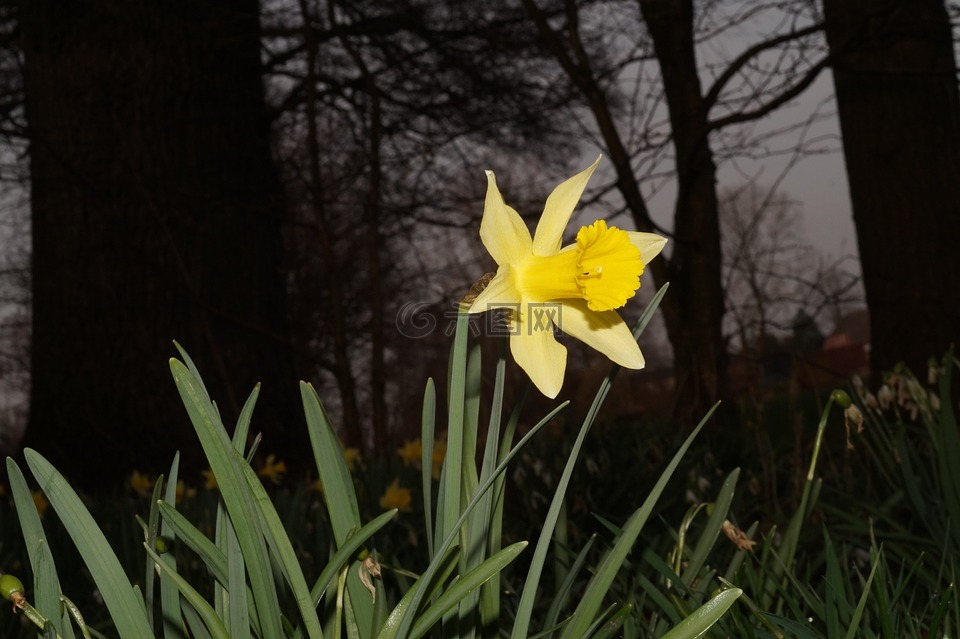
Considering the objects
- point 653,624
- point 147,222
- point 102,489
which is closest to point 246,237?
point 147,222

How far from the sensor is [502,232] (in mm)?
742

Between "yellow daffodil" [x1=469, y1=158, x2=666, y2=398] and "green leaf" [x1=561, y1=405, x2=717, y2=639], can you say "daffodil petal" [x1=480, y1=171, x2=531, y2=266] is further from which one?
"green leaf" [x1=561, y1=405, x2=717, y2=639]

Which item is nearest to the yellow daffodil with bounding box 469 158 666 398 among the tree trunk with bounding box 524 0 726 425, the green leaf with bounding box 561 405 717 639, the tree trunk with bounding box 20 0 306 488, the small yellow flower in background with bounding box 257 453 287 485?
the green leaf with bounding box 561 405 717 639

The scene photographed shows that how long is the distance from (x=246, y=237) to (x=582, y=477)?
2.30m

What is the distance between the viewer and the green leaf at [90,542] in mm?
638

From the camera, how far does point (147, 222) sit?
154 inches

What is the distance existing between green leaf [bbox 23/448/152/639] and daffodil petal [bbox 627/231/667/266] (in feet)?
1.58

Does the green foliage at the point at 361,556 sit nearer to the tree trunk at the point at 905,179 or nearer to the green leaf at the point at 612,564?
the green leaf at the point at 612,564

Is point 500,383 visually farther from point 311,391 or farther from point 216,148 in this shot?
point 216,148

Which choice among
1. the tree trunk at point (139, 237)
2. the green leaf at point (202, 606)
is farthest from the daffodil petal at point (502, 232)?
the tree trunk at point (139, 237)

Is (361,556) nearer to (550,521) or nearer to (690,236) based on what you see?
(550,521)

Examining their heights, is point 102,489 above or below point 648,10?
below

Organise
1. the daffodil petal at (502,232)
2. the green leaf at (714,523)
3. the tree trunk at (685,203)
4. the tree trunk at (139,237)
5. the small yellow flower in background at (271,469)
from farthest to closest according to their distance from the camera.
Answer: the tree trunk at (139,237)
the tree trunk at (685,203)
the small yellow flower in background at (271,469)
the green leaf at (714,523)
the daffodil petal at (502,232)

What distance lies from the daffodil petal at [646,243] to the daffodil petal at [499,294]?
0.12 metres
